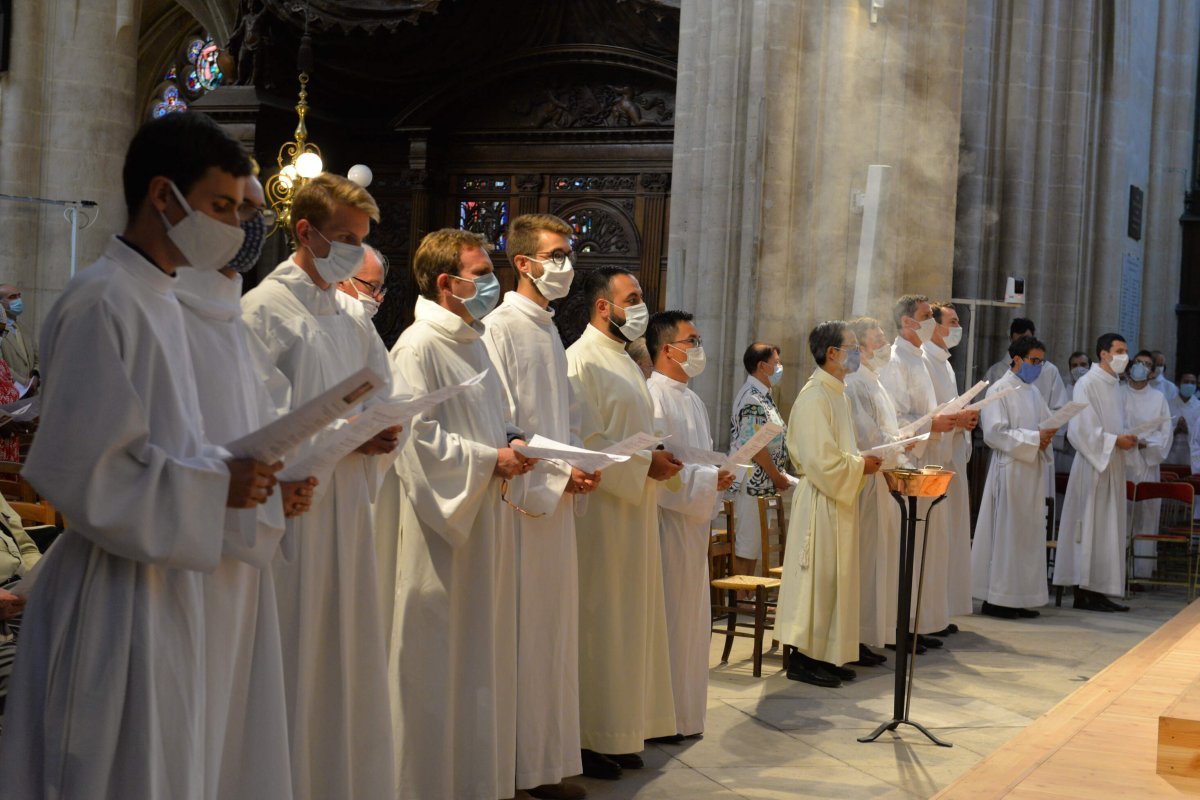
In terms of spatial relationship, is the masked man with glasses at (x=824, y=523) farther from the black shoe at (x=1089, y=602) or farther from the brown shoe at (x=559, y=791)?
the black shoe at (x=1089, y=602)

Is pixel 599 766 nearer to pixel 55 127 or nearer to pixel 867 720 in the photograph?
pixel 867 720

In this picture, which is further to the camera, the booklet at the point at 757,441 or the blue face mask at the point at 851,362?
the blue face mask at the point at 851,362

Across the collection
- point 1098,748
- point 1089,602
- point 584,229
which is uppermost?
point 584,229

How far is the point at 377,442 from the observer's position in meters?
4.16

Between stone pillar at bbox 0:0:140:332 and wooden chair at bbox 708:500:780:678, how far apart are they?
9.30 m

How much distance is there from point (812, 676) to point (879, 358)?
194cm

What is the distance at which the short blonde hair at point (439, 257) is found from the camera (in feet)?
16.7

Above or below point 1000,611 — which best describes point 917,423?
above

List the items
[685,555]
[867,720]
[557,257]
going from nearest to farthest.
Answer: [557,257] → [685,555] → [867,720]

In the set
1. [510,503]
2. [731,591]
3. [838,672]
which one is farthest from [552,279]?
[731,591]

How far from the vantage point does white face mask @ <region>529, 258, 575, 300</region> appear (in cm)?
560

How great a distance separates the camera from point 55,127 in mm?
15750

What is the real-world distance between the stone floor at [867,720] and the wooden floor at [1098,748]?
0.49 m

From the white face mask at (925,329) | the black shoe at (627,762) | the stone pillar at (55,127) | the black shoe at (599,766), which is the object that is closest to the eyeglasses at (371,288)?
the black shoe at (599,766)
